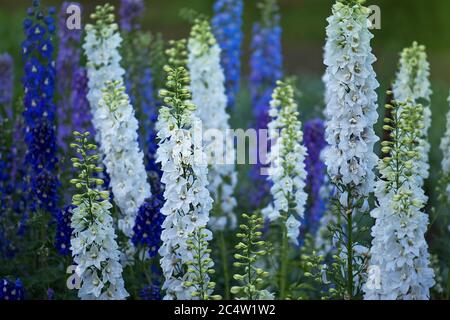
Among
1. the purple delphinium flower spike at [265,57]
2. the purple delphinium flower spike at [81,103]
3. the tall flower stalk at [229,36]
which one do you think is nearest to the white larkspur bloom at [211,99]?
the purple delphinium flower spike at [81,103]

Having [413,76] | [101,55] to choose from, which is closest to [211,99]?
[101,55]

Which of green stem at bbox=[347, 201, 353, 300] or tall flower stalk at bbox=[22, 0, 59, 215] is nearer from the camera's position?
green stem at bbox=[347, 201, 353, 300]

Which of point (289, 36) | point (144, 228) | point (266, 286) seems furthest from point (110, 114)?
point (289, 36)

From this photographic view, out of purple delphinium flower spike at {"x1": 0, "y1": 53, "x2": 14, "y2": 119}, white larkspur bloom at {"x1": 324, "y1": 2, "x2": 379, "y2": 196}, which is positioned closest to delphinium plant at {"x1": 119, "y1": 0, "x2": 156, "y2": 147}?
purple delphinium flower spike at {"x1": 0, "y1": 53, "x2": 14, "y2": 119}

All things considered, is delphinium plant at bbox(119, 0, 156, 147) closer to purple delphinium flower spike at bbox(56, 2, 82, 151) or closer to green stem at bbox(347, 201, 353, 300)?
purple delphinium flower spike at bbox(56, 2, 82, 151)

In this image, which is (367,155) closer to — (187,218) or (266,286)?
(187,218)

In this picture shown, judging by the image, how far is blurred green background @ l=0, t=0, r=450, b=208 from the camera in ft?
35.2

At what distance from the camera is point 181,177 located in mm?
Result: 4926

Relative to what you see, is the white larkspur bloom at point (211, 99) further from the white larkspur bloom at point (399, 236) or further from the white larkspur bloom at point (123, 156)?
the white larkspur bloom at point (399, 236)

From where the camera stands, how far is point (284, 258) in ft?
19.6

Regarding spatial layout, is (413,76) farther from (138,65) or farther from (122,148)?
(138,65)

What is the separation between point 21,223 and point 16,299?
3.02ft

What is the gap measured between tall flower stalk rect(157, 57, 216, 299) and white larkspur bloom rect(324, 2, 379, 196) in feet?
2.64

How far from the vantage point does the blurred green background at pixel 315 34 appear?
10735mm
